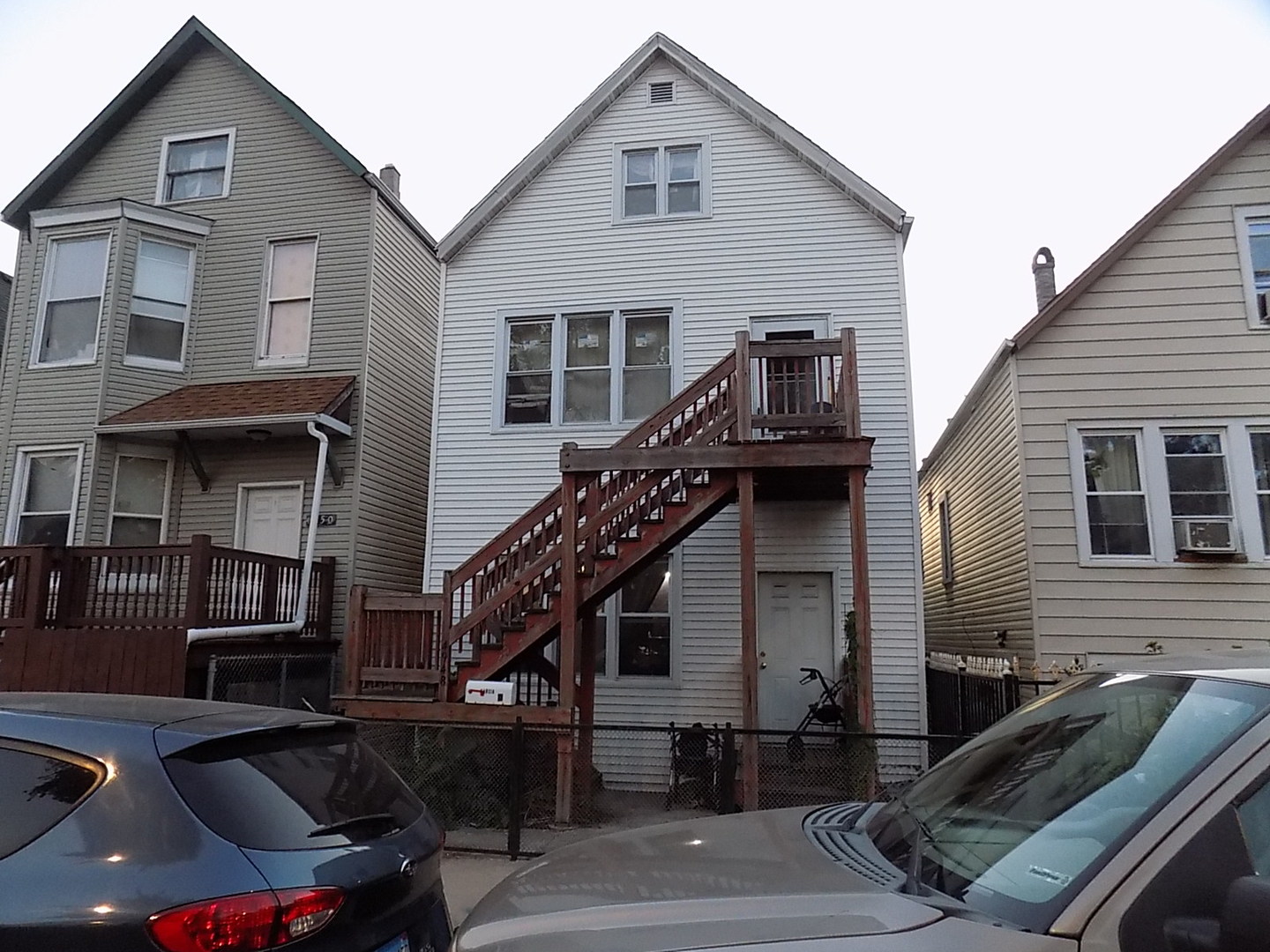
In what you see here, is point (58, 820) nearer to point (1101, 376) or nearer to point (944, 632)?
point (1101, 376)

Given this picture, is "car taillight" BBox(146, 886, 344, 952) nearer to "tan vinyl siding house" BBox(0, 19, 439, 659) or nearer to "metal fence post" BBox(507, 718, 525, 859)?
"metal fence post" BBox(507, 718, 525, 859)

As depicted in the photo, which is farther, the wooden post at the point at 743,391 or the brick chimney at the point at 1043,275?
the brick chimney at the point at 1043,275

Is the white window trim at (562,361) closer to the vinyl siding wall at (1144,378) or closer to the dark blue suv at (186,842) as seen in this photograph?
the vinyl siding wall at (1144,378)

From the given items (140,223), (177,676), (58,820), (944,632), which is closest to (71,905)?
(58,820)

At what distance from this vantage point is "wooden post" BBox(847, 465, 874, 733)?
26.9 feet

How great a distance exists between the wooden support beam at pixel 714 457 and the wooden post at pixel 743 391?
18 cm

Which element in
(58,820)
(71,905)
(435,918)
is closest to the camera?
(71,905)

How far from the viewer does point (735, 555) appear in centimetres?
1076

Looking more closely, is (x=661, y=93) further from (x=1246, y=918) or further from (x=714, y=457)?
(x=1246, y=918)

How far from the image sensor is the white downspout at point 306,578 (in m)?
9.98

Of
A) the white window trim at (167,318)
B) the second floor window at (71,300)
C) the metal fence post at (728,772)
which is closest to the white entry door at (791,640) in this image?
the metal fence post at (728,772)

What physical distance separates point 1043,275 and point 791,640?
7.32m

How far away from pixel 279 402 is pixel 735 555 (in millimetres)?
6453

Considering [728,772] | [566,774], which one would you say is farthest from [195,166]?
[728,772]
